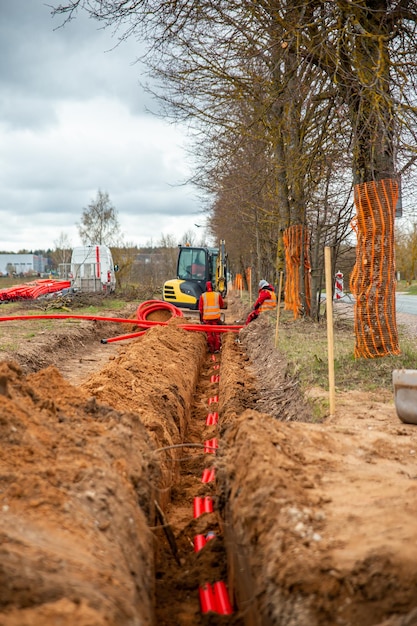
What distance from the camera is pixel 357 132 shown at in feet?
28.9

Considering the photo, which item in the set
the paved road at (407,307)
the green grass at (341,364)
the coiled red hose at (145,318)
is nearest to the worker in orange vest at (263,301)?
the coiled red hose at (145,318)

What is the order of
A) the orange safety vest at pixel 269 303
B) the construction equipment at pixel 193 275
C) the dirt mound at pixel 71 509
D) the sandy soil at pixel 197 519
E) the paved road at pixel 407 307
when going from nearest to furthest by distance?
the dirt mound at pixel 71 509 → the sandy soil at pixel 197 519 → the orange safety vest at pixel 269 303 → the construction equipment at pixel 193 275 → the paved road at pixel 407 307

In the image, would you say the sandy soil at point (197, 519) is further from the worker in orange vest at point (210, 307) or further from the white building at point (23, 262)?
the white building at point (23, 262)

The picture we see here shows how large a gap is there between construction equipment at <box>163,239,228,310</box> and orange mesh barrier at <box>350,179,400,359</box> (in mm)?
13414

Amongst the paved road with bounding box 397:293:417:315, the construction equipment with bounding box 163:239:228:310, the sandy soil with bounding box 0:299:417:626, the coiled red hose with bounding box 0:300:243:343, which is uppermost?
the construction equipment with bounding box 163:239:228:310

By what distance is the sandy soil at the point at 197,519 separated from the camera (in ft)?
9.05

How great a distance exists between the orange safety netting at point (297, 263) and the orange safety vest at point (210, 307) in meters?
2.08

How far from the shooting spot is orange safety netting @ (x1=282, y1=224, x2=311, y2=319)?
15.1m

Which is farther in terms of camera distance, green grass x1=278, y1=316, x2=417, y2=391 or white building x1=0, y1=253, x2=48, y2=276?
white building x1=0, y1=253, x2=48, y2=276

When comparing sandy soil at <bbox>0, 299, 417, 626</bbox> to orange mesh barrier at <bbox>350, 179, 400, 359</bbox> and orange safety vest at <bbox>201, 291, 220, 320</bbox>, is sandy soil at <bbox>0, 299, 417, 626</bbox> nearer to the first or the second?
orange mesh barrier at <bbox>350, 179, 400, 359</bbox>

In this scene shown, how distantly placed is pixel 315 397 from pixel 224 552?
269cm

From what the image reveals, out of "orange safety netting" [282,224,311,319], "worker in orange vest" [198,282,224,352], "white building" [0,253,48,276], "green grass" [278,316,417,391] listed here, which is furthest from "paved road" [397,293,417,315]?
"white building" [0,253,48,276]

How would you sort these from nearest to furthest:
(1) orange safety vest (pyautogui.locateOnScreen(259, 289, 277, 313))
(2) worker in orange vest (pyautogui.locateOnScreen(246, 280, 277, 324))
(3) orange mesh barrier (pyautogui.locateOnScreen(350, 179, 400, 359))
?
(3) orange mesh barrier (pyautogui.locateOnScreen(350, 179, 400, 359)) → (2) worker in orange vest (pyautogui.locateOnScreen(246, 280, 277, 324)) → (1) orange safety vest (pyautogui.locateOnScreen(259, 289, 277, 313))

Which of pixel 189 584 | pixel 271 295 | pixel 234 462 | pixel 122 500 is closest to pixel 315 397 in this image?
pixel 234 462
